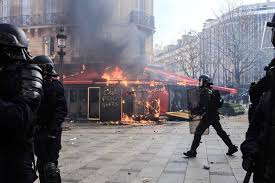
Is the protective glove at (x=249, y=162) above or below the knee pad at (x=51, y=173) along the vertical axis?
above

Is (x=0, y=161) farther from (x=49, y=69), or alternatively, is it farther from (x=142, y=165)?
(x=142, y=165)

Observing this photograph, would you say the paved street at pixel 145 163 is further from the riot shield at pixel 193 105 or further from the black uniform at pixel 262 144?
the black uniform at pixel 262 144

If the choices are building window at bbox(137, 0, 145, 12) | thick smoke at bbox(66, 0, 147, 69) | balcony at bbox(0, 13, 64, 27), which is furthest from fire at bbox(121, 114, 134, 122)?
building window at bbox(137, 0, 145, 12)

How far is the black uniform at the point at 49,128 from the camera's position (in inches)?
163

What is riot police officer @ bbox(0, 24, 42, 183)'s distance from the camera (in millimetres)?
2188

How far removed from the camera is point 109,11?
27.1 meters

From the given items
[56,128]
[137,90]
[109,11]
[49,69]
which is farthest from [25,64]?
[109,11]

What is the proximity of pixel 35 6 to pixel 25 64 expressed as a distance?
2990 centimetres

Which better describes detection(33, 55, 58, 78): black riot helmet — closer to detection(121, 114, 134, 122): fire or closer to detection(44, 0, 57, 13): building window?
detection(121, 114, 134, 122): fire

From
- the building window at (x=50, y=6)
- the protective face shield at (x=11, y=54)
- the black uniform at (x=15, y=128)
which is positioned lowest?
the black uniform at (x=15, y=128)

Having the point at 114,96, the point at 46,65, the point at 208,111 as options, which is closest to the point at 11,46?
the point at 46,65

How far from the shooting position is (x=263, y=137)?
2.56 m

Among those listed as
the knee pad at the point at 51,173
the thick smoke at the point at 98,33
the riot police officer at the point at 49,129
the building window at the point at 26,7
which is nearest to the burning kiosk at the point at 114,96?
the thick smoke at the point at 98,33

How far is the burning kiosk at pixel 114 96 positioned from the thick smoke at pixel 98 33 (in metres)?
3.37
